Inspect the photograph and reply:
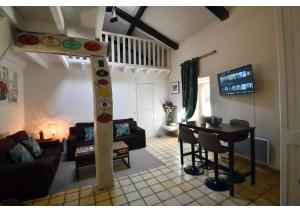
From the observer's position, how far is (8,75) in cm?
302

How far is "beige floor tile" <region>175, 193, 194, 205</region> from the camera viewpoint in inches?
75.6

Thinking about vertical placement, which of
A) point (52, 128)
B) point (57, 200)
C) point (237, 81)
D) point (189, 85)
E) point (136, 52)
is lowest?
point (57, 200)

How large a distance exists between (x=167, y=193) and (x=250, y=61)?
9.09 ft

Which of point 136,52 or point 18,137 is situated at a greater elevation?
point 136,52

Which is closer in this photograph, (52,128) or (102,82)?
(102,82)

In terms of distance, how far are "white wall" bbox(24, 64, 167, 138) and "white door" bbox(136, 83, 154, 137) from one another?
1.17ft

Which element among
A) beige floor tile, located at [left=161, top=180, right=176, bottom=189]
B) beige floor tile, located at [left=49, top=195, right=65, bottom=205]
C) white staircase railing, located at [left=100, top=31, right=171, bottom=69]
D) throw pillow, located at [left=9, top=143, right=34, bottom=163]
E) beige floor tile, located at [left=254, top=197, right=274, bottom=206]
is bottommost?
beige floor tile, located at [left=49, top=195, right=65, bottom=205]

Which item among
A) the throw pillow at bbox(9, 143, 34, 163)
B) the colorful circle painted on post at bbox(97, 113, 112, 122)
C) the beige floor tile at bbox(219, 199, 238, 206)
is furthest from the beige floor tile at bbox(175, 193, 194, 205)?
the throw pillow at bbox(9, 143, 34, 163)

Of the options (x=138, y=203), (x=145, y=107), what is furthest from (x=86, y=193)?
(x=145, y=107)

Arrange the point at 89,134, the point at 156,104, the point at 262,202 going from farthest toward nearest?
the point at 156,104, the point at 89,134, the point at 262,202

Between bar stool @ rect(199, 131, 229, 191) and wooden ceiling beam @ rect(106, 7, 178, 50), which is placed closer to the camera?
bar stool @ rect(199, 131, 229, 191)

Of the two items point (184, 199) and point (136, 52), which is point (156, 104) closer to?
point (136, 52)

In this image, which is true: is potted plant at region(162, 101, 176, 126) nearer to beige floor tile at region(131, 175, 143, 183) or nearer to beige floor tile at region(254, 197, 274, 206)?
beige floor tile at region(131, 175, 143, 183)

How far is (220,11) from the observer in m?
3.31
